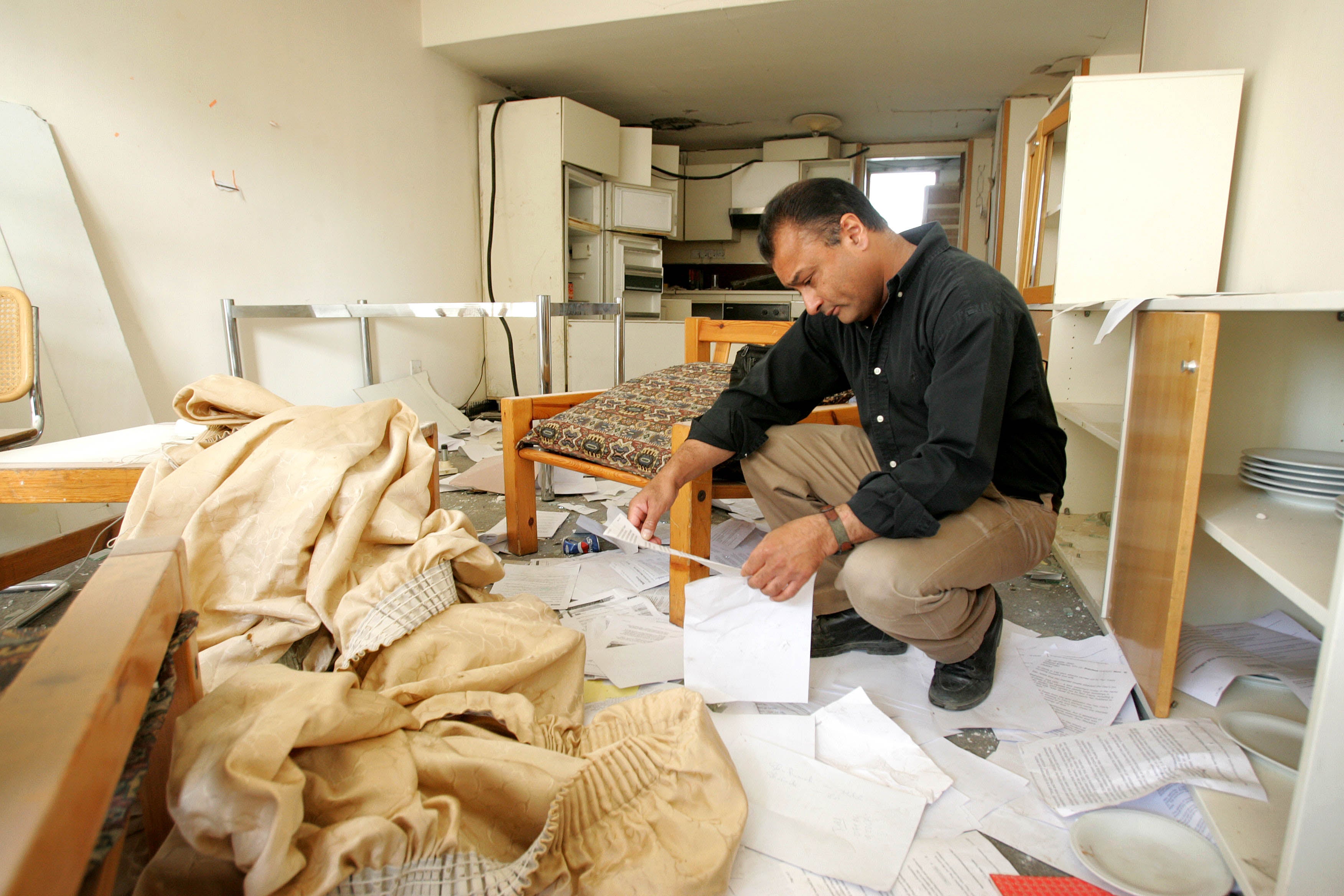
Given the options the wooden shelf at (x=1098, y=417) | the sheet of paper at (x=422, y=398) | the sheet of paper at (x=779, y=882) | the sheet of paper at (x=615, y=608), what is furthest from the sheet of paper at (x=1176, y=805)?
the sheet of paper at (x=422, y=398)

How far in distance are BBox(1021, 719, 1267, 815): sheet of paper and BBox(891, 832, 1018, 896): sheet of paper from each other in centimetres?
14

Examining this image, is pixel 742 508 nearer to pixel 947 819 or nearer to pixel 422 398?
pixel 947 819

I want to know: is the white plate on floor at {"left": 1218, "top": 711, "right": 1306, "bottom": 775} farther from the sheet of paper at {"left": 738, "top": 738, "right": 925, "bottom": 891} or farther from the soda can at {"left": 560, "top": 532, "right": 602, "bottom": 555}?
the soda can at {"left": 560, "top": 532, "right": 602, "bottom": 555}

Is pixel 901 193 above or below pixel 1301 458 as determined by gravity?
above

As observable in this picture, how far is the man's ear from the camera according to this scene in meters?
1.20

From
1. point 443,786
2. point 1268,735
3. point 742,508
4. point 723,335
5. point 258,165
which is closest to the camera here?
point 443,786

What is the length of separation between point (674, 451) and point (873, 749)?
2.39 feet

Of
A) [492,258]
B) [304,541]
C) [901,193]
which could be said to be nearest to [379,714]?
[304,541]

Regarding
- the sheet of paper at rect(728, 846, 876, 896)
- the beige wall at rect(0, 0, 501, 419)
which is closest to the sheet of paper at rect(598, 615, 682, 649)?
the sheet of paper at rect(728, 846, 876, 896)

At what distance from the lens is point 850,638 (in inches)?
55.5

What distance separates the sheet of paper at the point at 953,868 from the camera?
83cm

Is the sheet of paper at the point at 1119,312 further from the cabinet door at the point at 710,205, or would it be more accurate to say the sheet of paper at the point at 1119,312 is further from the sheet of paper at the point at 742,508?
the cabinet door at the point at 710,205

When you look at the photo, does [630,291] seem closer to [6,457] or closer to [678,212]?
[678,212]

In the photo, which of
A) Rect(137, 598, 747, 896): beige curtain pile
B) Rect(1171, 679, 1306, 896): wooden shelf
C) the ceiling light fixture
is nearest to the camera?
Rect(137, 598, 747, 896): beige curtain pile
